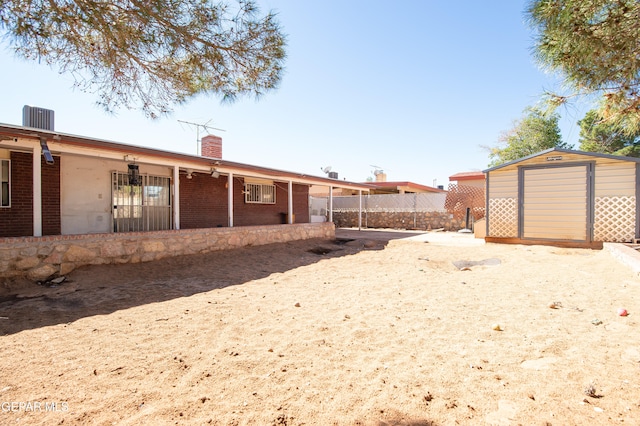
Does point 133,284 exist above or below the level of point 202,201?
below

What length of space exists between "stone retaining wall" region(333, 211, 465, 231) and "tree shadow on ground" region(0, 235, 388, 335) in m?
9.98

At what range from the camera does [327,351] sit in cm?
317

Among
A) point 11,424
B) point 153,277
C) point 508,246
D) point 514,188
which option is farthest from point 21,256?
point 514,188

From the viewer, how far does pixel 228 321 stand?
13.5 ft

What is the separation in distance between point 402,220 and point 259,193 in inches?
365

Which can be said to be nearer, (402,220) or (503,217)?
(503,217)

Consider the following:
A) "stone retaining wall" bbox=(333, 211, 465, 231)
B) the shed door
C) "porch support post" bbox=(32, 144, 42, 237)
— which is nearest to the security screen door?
"porch support post" bbox=(32, 144, 42, 237)

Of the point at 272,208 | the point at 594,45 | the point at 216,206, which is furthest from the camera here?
the point at 272,208

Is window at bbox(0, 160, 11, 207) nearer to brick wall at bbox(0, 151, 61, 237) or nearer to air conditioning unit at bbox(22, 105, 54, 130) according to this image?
brick wall at bbox(0, 151, 61, 237)

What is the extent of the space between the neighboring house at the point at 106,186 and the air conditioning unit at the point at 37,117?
0.07m

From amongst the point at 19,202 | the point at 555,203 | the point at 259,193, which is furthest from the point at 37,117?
the point at 555,203

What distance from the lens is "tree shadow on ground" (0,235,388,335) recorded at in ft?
15.1

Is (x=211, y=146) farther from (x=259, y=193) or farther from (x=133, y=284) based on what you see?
(x=133, y=284)

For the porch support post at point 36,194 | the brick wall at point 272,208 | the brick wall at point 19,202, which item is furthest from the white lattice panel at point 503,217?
the brick wall at point 19,202
